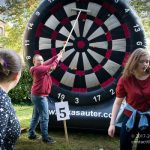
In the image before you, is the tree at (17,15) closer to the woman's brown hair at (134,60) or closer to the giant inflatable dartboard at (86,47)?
the giant inflatable dartboard at (86,47)

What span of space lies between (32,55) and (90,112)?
130 centimetres

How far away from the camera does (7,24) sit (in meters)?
18.3

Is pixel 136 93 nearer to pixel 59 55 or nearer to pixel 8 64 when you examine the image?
pixel 8 64

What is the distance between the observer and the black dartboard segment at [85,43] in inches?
255

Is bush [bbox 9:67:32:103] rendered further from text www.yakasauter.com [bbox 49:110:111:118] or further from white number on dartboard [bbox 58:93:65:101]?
text www.yakasauter.com [bbox 49:110:111:118]

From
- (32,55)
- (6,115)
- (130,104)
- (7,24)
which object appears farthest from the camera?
(7,24)

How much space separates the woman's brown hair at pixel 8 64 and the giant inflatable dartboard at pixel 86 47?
4.11 meters

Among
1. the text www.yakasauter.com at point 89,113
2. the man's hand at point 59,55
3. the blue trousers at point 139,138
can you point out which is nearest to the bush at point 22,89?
the text www.yakasauter.com at point 89,113

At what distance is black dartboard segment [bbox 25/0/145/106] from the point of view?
6.47 metres

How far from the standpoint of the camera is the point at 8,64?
2.40 metres

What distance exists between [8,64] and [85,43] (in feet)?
Answer: 14.3

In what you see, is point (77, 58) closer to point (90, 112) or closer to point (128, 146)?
point (90, 112)

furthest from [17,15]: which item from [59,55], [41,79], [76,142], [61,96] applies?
[76,142]

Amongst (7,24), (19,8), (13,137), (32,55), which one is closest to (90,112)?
(32,55)
